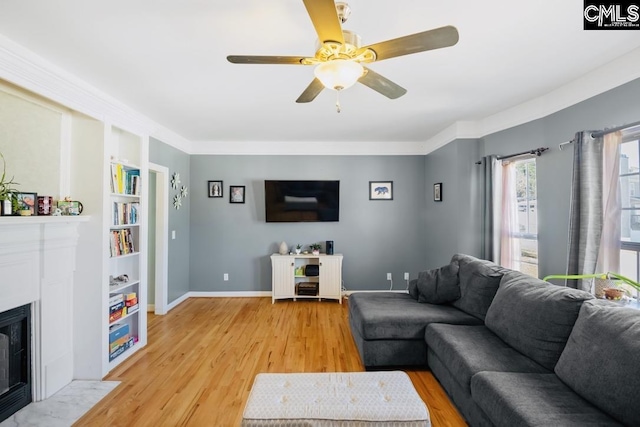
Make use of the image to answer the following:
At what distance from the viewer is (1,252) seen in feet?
6.19

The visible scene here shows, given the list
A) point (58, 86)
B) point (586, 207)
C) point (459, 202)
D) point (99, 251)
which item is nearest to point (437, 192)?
point (459, 202)

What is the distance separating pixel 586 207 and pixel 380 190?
2.77 m

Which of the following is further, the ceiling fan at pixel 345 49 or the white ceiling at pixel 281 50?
the white ceiling at pixel 281 50

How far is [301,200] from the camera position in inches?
184

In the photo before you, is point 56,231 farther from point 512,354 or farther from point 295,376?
point 512,354

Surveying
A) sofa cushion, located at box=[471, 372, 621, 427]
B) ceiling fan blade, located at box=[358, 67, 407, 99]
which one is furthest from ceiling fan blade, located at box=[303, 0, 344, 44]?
sofa cushion, located at box=[471, 372, 621, 427]

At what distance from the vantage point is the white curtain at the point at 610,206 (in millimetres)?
2236

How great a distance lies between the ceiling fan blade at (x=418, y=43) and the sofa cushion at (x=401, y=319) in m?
2.07

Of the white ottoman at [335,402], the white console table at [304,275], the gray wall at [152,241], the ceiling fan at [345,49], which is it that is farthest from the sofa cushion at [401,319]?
the gray wall at [152,241]

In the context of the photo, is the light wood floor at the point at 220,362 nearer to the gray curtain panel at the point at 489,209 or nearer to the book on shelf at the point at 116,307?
the book on shelf at the point at 116,307

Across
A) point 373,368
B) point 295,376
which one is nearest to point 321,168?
point 373,368

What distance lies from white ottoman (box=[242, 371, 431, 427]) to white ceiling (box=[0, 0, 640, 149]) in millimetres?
2182

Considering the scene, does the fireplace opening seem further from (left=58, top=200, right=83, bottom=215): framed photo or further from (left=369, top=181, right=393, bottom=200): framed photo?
(left=369, top=181, right=393, bottom=200): framed photo

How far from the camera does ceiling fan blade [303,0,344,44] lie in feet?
3.61
